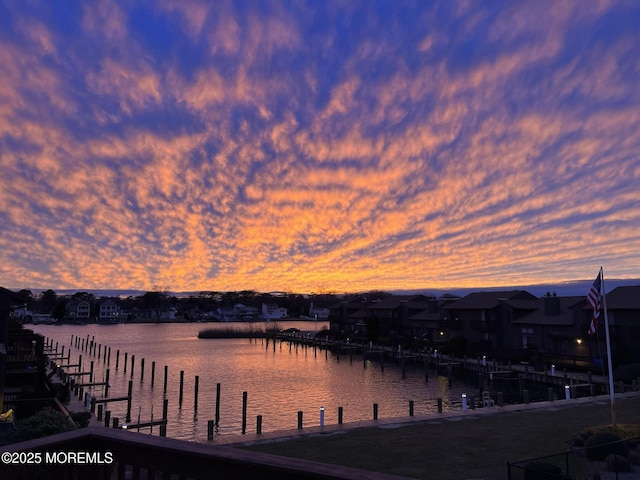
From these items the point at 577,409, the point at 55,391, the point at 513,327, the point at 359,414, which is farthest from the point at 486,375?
the point at 55,391

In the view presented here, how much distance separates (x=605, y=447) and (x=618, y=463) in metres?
1.10

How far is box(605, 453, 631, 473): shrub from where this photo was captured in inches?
646

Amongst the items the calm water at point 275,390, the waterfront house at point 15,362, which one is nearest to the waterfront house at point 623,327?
the calm water at point 275,390

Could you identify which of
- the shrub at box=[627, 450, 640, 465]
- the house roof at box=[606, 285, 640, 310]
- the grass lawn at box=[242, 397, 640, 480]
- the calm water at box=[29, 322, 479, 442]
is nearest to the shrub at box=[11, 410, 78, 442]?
the grass lawn at box=[242, 397, 640, 480]

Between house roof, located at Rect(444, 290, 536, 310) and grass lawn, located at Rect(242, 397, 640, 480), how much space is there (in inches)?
1739

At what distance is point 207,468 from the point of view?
12.2 feet

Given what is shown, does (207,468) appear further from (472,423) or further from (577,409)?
(577,409)

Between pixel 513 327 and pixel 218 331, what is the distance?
312ft

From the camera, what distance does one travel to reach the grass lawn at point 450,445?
18.0 meters

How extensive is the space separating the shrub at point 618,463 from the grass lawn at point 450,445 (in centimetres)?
329

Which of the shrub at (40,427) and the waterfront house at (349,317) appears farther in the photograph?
the waterfront house at (349,317)

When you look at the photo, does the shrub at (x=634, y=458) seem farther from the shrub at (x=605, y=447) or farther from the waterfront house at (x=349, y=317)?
the waterfront house at (x=349, y=317)

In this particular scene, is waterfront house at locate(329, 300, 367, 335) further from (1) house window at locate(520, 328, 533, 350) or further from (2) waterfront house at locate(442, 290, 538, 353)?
(1) house window at locate(520, 328, 533, 350)

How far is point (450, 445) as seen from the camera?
2116 centimetres
